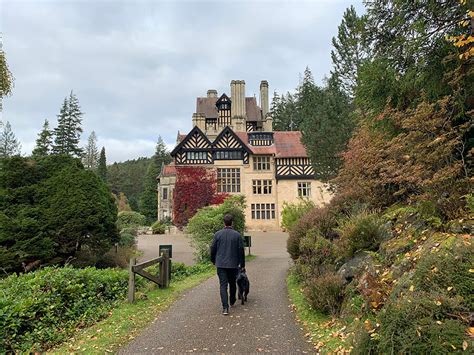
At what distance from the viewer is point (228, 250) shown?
6535 mm

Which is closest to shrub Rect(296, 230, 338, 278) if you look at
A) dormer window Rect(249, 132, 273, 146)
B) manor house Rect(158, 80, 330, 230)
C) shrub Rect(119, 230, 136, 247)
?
shrub Rect(119, 230, 136, 247)

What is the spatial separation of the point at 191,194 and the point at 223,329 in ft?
95.1

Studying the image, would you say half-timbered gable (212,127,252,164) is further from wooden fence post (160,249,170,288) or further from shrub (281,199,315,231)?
wooden fence post (160,249,170,288)

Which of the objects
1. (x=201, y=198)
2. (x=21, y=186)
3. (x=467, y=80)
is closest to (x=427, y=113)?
(x=467, y=80)

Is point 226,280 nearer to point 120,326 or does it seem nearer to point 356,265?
point 120,326

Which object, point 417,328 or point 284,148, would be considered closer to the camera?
point 417,328

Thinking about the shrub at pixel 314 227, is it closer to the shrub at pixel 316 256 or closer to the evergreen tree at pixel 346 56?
the shrub at pixel 316 256

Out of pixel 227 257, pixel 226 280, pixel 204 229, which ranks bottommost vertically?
pixel 226 280

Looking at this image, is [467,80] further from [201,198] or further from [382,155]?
[201,198]

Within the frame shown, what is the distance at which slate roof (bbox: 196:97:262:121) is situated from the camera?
4991cm

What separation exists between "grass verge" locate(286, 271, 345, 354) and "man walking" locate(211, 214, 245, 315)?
4.31ft

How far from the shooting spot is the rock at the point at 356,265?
5949 mm

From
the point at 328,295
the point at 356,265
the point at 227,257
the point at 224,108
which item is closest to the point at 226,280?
the point at 227,257

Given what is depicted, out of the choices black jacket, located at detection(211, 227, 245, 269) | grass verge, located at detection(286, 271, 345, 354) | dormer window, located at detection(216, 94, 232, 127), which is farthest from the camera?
dormer window, located at detection(216, 94, 232, 127)
